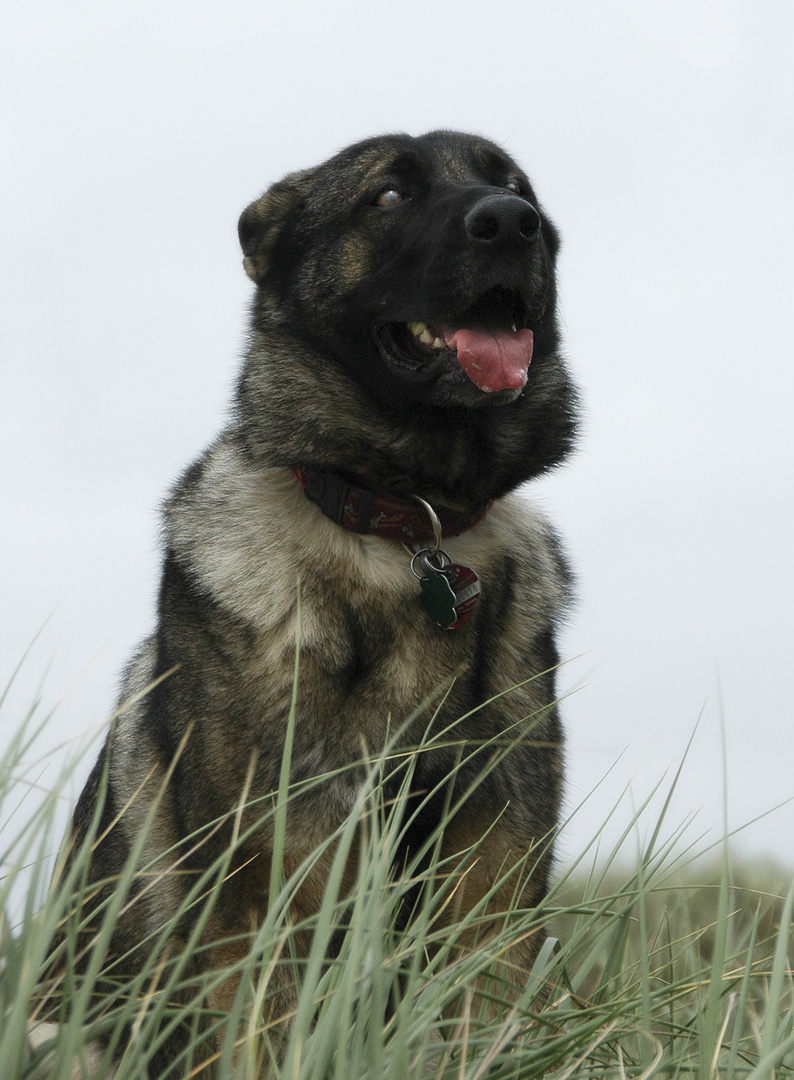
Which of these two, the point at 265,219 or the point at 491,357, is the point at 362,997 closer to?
the point at 491,357

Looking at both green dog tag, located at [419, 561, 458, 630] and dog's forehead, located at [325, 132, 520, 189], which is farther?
dog's forehead, located at [325, 132, 520, 189]

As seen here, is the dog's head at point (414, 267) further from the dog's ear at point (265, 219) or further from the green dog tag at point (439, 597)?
the green dog tag at point (439, 597)

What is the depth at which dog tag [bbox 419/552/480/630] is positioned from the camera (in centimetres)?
288

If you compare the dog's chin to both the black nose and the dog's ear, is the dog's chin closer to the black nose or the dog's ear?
the black nose

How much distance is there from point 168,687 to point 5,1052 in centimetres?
165

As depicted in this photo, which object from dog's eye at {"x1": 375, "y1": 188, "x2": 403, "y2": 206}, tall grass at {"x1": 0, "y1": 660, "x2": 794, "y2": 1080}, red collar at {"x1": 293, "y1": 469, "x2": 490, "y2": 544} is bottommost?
tall grass at {"x1": 0, "y1": 660, "x2": 794, "y2": 1080}

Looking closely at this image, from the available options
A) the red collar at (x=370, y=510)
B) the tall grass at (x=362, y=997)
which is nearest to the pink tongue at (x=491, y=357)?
the red collar at (x=370, y=510)

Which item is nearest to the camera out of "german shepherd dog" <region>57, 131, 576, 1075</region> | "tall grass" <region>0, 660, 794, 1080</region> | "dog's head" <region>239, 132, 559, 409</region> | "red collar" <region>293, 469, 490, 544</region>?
"tall grass" <region>0, 660, 794, 1080</region>

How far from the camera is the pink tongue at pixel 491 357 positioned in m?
2.89

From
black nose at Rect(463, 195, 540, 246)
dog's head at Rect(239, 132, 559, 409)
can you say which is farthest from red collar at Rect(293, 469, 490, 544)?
black nose at Rect(463, 195, 540, 246)

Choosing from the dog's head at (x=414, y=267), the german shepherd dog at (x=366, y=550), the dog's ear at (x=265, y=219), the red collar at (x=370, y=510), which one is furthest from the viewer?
the dog's ear at (x=265, y=219)

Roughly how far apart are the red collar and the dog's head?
0.30 metres

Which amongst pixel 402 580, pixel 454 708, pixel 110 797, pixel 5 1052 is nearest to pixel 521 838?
pixel 454 708

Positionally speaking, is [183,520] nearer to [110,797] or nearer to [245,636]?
[245,636]
